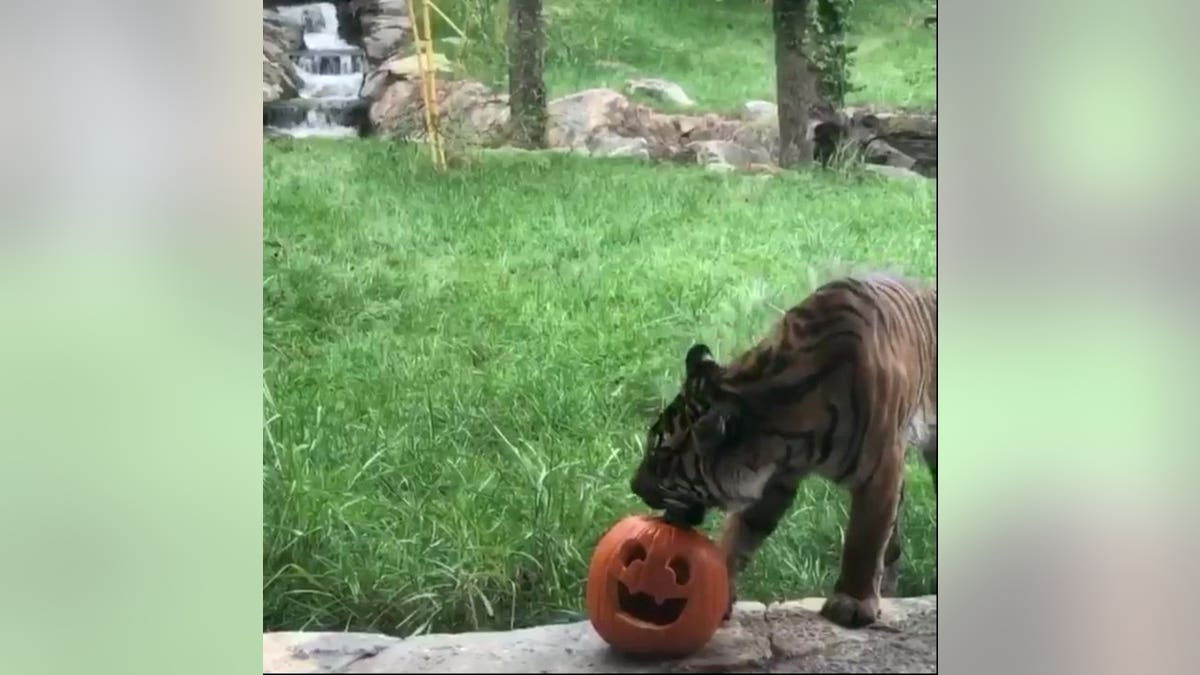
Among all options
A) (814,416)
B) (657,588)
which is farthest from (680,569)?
(814,416)

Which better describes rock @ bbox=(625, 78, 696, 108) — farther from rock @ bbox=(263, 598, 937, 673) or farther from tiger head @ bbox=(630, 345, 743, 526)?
rock @ bbox=(263, 598, 937, 673)

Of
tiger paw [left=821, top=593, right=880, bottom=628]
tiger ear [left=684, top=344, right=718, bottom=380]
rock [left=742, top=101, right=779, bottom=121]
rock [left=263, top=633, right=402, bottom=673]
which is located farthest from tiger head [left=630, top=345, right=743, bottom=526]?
rock [left=263, top=633, right=402, bottom=673]

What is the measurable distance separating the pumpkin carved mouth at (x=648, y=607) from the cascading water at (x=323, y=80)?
741mm

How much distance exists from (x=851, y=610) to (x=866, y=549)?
9cm

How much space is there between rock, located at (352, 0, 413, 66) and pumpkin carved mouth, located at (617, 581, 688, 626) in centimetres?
80

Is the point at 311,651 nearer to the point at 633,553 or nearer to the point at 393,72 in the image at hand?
the point at 633,553

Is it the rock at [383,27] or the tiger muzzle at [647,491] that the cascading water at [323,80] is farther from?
the tiger muzzle at [647,491]

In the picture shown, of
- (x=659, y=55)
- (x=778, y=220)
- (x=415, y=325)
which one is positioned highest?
(x=659, y=55)

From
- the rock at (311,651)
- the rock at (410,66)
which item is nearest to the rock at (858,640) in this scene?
the rock at (311,651)

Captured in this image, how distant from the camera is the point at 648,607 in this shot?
1.45 meters
